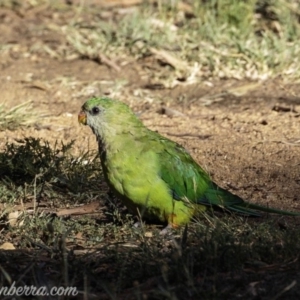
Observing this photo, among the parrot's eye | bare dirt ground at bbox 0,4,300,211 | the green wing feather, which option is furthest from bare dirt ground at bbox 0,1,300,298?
the parrot's eye

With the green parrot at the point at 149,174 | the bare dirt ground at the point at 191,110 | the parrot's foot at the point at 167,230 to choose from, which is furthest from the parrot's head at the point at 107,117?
the bare dirt ground at the point at 191,110

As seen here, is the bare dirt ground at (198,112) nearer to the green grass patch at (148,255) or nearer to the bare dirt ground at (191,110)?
the bare dirt ground at (191,110)

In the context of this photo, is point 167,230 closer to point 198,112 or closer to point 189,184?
point 189,184

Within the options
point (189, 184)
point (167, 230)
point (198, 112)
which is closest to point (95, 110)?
point (189, 184)

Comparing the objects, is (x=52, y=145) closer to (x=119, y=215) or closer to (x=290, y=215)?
(x=119, y=215)

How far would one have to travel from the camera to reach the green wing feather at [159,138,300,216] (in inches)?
211

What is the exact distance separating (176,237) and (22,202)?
1.31 m

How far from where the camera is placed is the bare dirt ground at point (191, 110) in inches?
253

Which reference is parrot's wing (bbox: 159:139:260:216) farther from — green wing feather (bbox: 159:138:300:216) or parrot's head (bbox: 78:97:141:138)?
parrot's head (bbox: 78:97:141:138)

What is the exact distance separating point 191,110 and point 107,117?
265 cm

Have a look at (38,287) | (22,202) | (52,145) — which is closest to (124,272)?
(38,287)

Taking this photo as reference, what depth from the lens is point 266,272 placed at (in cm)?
443

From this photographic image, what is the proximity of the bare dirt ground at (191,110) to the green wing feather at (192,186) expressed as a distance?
0.41 meters

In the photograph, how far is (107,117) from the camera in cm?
552
